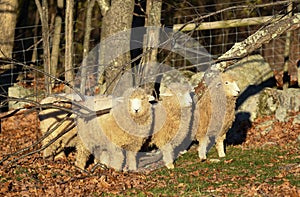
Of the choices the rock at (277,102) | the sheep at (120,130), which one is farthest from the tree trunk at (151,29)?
the rock at (277,102)

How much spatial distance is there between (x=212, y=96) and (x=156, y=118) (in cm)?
124

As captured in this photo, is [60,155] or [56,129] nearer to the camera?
[56,129]

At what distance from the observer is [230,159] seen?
29.7 feet

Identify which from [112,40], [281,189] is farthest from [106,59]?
[281,189]

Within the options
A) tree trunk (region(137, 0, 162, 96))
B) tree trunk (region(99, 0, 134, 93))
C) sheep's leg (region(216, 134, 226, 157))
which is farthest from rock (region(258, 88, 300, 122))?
tree trunk (region(99, 0, 134, 93))

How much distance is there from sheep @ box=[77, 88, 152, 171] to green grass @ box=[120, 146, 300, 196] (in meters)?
0.57

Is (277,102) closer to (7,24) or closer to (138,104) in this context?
(138,104)

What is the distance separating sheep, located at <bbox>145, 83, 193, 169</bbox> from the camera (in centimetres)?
906

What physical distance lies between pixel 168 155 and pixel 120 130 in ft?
3.26

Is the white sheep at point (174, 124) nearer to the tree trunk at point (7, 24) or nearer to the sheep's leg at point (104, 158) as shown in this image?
the sheep's leg at point (104, 158)

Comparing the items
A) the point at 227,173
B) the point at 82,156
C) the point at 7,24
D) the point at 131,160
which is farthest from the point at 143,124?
the point at 7,24

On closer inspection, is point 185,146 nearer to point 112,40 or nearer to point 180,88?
point 180,88

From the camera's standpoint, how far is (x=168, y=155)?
9023 mm

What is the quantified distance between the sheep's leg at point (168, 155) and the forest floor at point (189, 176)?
130 millimetres
